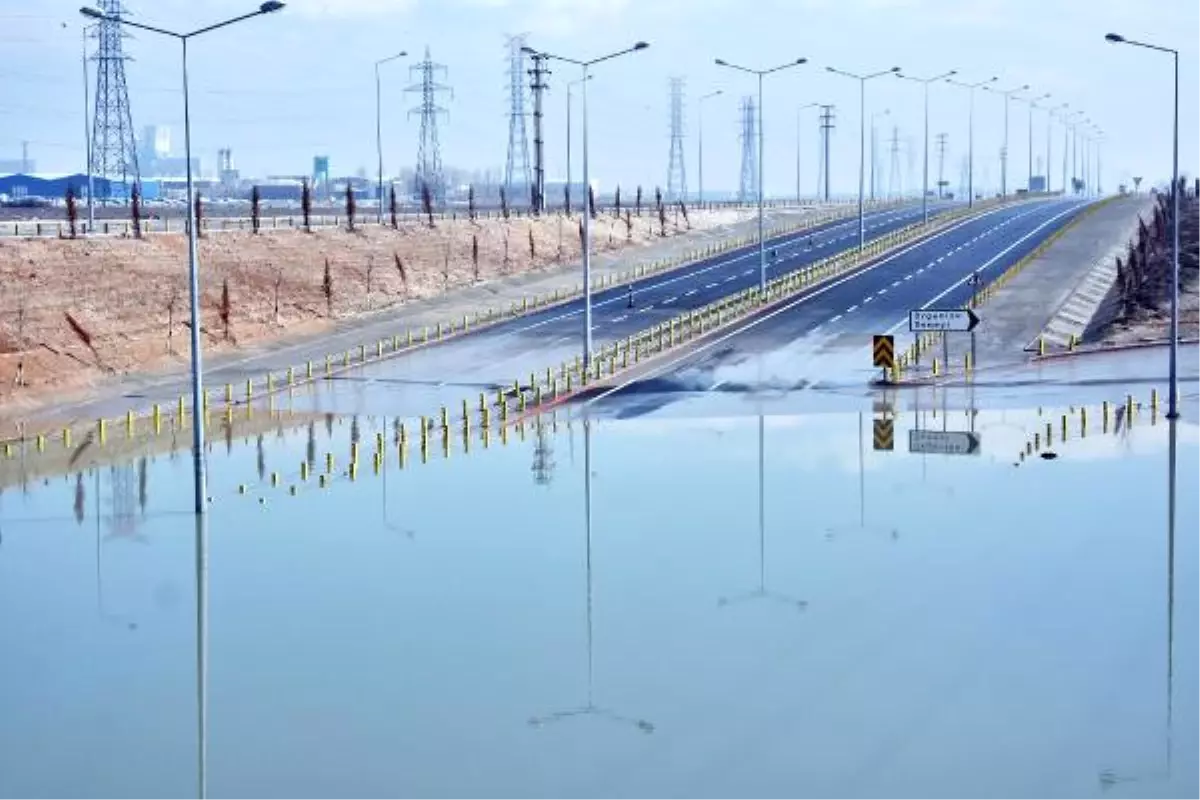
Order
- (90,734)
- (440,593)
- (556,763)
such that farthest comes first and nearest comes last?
1. (440,593)
2. (90,734)
3. (556,763)

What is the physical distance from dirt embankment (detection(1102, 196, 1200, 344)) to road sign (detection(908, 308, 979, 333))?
27.8ft

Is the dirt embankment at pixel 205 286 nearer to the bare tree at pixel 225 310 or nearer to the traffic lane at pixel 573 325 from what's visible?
the bare tree at pixel 225 310

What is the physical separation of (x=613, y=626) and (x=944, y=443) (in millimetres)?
18968

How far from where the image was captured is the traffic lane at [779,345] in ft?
174

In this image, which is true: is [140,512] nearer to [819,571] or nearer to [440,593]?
[440,593]

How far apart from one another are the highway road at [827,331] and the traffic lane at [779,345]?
3 centimetres

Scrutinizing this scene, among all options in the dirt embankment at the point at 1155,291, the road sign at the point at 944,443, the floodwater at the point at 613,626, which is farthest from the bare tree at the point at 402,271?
the road sign at the point at 944,443

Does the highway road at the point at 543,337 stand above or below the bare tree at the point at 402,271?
below

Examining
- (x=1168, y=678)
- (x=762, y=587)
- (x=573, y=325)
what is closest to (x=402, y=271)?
(x=573, y=325)

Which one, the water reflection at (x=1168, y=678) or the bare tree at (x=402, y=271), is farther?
the bare tree at (x=402, y=271)

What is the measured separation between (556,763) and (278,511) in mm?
16122

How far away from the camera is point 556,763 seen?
18.0 m

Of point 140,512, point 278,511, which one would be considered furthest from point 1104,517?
point 140,512

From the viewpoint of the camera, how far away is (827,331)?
63.1 meters
